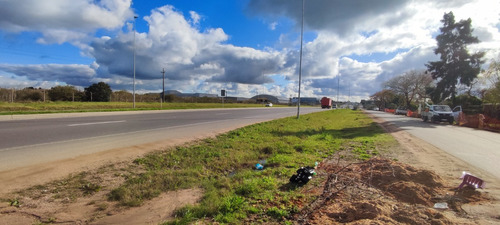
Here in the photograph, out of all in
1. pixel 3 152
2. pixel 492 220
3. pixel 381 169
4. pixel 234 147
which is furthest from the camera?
pixel 234 147

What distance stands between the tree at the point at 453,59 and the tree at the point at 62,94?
179 ft

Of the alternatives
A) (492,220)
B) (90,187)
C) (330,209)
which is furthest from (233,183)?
(492,220)

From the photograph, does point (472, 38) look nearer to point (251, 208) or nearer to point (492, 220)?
point (492, 220)

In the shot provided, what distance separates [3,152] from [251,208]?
23.9 feet

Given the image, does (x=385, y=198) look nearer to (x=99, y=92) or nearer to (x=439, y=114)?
(x=439, y=114)

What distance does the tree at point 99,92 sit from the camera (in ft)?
149

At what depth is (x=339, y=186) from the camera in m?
4.60

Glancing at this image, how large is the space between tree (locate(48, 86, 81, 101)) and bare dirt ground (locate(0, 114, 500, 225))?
4366 centimetres

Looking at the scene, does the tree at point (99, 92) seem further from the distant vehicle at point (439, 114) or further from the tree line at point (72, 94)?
the distant vehicle at point (439, 114)

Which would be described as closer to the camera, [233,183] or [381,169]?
[233,183]

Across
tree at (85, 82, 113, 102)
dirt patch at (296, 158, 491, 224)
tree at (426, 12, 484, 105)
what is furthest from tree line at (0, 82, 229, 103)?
tree at (426, 12, 484, 105)

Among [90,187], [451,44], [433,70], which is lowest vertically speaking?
[90,187]

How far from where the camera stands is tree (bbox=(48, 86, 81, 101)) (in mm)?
41844

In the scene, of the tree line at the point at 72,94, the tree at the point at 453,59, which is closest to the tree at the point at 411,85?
the tree at the point at 453,59
